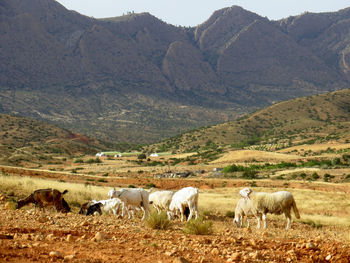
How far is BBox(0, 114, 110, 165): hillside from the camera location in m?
77.6

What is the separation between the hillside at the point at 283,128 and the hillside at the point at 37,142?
65.0 ft

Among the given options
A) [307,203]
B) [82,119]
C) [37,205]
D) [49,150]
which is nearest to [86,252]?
[37,205]

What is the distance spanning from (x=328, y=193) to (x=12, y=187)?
22.9 meters

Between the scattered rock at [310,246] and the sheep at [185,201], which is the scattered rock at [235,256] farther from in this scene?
the sheep at [185,201]

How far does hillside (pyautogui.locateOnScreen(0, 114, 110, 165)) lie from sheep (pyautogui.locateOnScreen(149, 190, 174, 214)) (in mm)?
56395

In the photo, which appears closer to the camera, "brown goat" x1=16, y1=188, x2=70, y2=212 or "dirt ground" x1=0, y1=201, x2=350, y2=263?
"dirt ground" x1=0, y1=201, x2=350, y2=263

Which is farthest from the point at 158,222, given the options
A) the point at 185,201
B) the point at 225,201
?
the point at 225,201

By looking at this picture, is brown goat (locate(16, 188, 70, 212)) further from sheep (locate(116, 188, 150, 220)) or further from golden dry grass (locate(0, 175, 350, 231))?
golden dry grass (locate(0, 175, 350, 231))

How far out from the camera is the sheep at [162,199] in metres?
18.2

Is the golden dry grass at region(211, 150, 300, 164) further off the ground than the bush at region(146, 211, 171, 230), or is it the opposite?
the golden dry grass at region(211, 150, 300, 164)

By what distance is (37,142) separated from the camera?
9750 centimetres

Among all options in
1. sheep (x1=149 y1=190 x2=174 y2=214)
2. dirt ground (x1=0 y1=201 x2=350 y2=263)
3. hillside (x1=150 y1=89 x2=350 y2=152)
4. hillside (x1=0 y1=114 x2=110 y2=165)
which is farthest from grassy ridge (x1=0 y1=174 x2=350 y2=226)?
hillside (x1=150 y1=89 x2=350 y2=152)

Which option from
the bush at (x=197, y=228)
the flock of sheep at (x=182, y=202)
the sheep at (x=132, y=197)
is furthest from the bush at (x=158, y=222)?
the sheep at (x=132, y=197)

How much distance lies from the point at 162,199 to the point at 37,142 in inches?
3356
